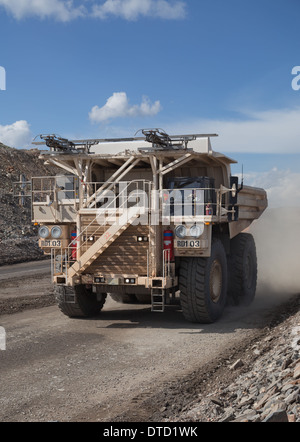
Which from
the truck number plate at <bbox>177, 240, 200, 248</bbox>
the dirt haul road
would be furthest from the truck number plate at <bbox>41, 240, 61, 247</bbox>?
the truck number plate at <bbox>177, 240, 200, 248</bbox>

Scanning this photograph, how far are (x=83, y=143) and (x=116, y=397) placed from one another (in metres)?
6.25

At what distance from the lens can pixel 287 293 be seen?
13758 mm

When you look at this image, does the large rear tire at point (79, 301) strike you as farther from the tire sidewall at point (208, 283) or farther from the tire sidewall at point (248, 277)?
the tire sidewall at point (248, 277)

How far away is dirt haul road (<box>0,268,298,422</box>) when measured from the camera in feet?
19.5

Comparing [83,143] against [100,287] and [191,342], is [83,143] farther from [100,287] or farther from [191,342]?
[191,342]

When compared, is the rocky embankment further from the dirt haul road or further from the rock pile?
the rock pile

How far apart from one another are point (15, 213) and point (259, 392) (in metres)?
28.0

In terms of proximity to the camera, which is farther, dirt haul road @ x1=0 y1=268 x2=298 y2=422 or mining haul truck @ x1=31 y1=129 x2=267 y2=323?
mining haul truck @ x1=31 y1=129 x2=267 y2=323

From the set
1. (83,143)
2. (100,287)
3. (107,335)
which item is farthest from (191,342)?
(83,143)

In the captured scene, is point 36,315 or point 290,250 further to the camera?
point 290,250

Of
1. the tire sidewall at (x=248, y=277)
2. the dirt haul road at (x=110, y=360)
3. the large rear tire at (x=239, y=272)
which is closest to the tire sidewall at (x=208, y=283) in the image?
the dirt haul road at (x=110, y=360)

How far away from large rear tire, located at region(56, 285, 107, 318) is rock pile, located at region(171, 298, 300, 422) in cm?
398

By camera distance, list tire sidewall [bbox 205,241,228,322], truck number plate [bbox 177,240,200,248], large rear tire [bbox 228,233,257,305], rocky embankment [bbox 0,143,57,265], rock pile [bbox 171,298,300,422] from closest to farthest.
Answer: rock pile [bbox 171,298,300,422], truck number plate [bbox 177,240,200,248], tire sidewall [bbox 205,241,228,322], large rear tire [bbox 228,233,257,305], rocky embankment [bbox 0,143,57,265]

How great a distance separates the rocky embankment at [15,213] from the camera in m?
24.3
